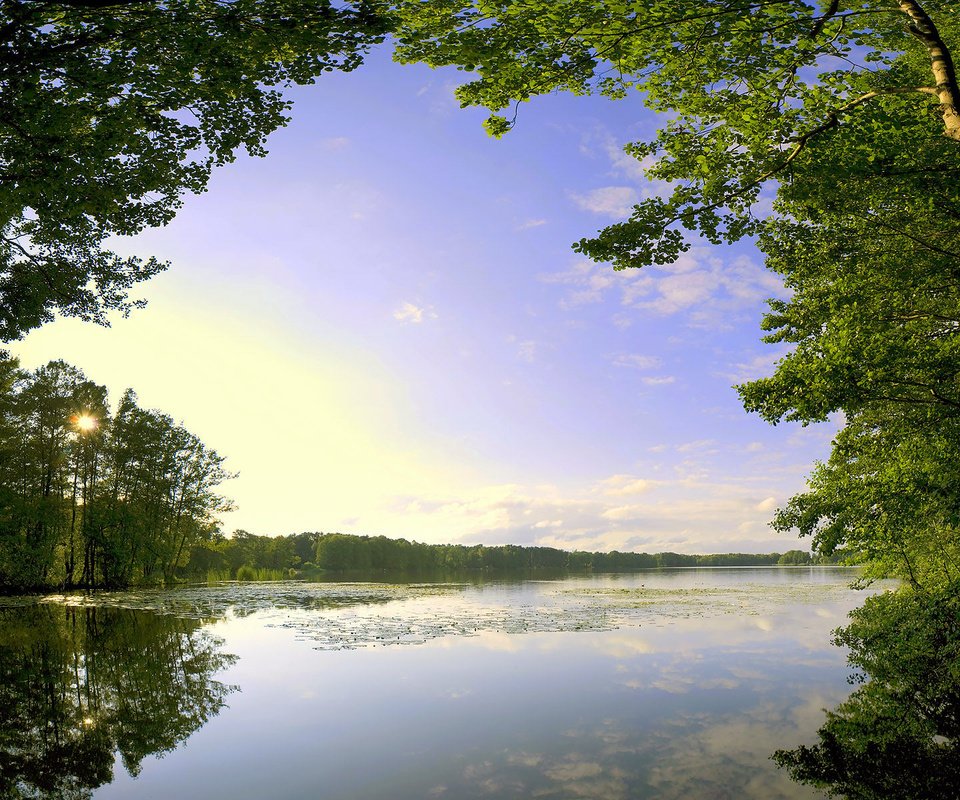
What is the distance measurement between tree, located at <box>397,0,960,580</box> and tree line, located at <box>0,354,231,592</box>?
4031cm

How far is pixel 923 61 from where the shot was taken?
38.0ft

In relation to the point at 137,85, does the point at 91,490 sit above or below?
below

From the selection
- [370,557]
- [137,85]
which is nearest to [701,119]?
[137,85]

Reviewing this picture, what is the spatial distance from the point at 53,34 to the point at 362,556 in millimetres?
133223

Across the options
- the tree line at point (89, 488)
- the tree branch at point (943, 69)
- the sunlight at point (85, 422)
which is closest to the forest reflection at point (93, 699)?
the tree branch at point (943, 69)

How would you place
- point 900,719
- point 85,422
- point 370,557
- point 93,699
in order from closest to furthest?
1. point 900,719
2. point 93,699
3. point 85,422
4. point 370,557

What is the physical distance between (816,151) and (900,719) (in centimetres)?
1036

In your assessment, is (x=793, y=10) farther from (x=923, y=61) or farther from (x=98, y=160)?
(x=98, y=160)

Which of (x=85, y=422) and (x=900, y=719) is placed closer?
(x=900, y=719)

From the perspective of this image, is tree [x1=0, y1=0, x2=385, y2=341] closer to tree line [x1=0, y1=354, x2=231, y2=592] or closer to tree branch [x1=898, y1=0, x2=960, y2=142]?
tree branch [x1=898, y1=0, x2=960, y2=142]

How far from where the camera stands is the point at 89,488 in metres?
48.6

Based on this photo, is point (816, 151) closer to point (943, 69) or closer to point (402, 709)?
→ point (943, 69)

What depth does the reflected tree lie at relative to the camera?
7879mm


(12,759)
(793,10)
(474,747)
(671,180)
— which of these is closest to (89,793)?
(12,759)
